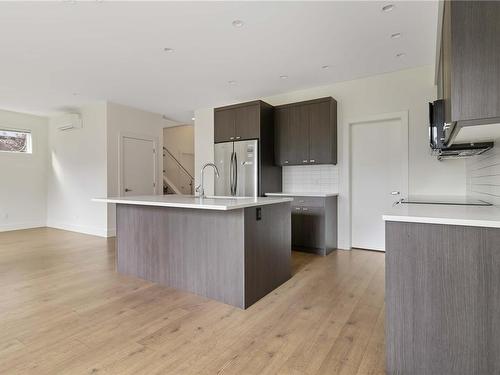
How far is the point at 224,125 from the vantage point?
16.6ft

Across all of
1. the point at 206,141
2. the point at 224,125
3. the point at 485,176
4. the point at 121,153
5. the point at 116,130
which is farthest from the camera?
the point at 206,141

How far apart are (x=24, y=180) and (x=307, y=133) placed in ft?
21.4

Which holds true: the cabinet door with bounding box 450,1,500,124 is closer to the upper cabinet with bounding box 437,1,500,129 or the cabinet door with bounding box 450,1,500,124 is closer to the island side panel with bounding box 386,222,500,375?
the upper cabinet with bounding box 437,1,500,129

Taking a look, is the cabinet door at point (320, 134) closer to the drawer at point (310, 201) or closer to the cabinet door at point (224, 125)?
the drawer at point (310, 201)

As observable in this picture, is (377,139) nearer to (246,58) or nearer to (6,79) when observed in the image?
(246,58)

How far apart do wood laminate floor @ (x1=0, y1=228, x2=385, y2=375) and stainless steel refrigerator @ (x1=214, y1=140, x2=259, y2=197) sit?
177cm

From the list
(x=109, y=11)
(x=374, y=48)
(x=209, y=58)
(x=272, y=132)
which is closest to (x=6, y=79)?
(x=109, y=11)

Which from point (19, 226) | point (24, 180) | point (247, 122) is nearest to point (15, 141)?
point (24, 180)

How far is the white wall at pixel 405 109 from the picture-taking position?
3.77 m

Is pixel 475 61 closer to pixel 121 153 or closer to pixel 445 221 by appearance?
pixel 445 221

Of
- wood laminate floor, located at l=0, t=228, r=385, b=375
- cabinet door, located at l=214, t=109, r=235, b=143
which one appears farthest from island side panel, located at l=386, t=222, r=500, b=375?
cabinet door, located at l=214, t=109, r=235, b=143

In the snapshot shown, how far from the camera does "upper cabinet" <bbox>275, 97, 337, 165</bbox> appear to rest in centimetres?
436

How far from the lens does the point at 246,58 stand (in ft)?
11.9

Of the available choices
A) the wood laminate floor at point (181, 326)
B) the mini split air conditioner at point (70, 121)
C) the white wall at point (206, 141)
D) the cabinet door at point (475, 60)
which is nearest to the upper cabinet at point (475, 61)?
the cabinet door at point (475, 60)
